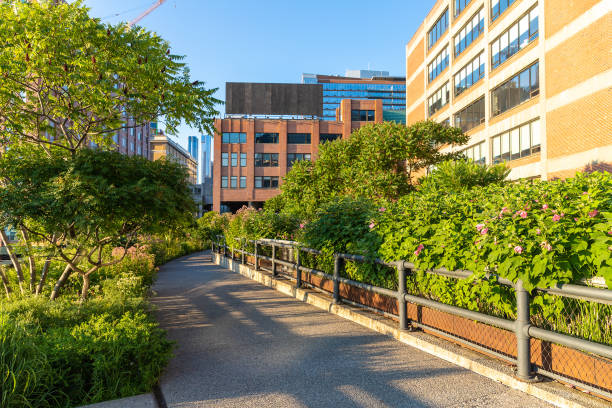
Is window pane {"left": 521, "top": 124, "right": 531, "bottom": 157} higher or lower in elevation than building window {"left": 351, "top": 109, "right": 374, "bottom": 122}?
lower

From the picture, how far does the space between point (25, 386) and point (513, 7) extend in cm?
3070

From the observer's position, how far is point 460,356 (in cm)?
429

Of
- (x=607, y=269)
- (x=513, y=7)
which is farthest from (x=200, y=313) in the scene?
(x=513, y=7)

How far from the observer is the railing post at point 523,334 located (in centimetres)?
362

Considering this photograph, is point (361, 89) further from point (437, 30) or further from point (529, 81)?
point (529, 81)

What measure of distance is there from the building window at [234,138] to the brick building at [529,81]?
31.6 metres

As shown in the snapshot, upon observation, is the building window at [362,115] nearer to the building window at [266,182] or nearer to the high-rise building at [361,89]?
the building window at [266,182]

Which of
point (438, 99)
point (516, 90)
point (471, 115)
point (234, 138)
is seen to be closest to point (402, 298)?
point (516, 90)

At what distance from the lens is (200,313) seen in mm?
7363

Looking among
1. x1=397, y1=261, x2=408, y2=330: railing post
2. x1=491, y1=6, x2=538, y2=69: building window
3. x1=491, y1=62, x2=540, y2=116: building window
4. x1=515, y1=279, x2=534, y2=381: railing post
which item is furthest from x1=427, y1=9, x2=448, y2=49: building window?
x1=515, y1=279, x2=534, y2=381: railing post

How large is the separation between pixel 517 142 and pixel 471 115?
6.29 metres

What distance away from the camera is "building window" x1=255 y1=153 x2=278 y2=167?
57.9 meters

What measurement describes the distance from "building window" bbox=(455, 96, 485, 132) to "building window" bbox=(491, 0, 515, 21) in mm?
5686

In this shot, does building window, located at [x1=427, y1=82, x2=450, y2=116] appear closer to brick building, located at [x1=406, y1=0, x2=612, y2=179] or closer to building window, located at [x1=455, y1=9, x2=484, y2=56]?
brick building, located at [x1=406, y1=0, x2=612, y2=179]
